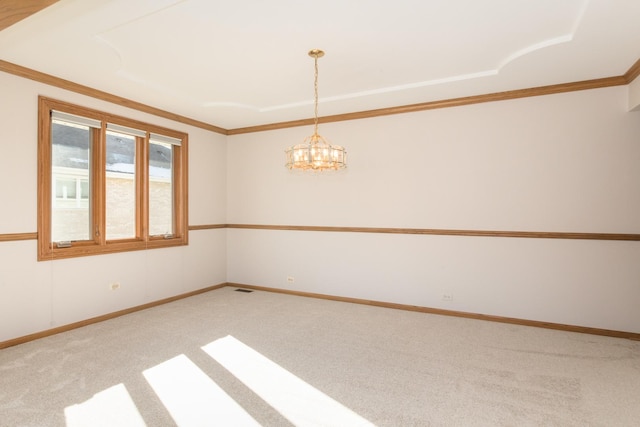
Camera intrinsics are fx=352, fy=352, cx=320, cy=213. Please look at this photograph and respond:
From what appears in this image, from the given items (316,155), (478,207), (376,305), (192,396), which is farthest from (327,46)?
(376,305)

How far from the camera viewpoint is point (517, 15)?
101 inches

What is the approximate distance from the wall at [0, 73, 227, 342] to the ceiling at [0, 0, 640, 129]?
15.7 inches

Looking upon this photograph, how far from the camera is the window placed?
364 centimetres

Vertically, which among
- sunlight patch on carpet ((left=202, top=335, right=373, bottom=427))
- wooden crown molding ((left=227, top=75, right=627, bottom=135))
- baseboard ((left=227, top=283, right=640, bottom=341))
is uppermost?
wooden crown molding ((left=227, top=75, right=627, bottom=135))

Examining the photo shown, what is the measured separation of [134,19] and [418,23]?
2096 mm

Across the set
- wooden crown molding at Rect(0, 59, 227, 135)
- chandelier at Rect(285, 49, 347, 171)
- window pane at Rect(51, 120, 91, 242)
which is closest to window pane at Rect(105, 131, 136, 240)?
window pane at Rect(51, 120, 91, 242)

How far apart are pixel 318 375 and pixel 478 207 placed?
9.01 feet

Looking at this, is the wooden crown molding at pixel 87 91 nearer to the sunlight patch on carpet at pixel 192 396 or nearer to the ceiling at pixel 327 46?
the ceiling at pixel 327 46

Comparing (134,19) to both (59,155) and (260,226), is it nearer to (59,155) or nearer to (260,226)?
(59,155)

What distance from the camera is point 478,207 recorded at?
4.21 metres

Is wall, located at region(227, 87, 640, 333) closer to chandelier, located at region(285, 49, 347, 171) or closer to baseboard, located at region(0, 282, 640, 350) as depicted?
baseboard, located at region(0, 282, 640, 350)

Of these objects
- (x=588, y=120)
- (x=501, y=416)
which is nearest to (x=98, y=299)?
(x=501, y=416)

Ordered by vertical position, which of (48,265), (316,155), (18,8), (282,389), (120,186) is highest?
(18,8)

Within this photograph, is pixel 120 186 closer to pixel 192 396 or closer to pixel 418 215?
pixel 192 396
